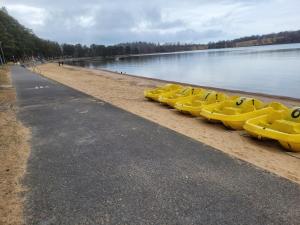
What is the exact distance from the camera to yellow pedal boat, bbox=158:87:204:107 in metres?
11.3

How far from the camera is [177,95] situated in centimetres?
1198

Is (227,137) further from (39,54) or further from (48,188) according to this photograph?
(39,54)

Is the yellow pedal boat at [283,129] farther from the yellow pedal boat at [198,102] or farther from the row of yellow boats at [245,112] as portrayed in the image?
the yellow pedal boat at [198,102]

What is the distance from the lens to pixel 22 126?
8195mm

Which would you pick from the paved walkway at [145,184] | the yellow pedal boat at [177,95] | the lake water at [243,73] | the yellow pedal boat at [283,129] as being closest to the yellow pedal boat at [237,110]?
the yellow pedal boat at [283,129]

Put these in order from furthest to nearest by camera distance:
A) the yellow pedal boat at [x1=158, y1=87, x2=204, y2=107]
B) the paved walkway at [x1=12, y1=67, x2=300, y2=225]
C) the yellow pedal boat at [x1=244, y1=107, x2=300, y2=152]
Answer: the yellow pedal boat at [x1=158, y1=87, x2=204, y2=107] < the yellow pedal boat at [x1=244, y1=107, x2=300, y2=152] < the paved walkway at [x1=12, y1=67, x2=300, y2=225]

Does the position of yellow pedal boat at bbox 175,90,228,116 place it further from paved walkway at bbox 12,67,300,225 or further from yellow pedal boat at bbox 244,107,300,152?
paved walkway at bbox 12,67,300,225

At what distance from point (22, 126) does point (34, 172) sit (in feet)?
12.2

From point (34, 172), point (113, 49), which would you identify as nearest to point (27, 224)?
point (34, 172)

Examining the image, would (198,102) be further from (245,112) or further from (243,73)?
(243,73)

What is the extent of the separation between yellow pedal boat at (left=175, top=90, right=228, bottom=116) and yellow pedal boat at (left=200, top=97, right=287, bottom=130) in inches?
25.9

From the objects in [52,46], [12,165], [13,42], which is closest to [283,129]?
[12,165]

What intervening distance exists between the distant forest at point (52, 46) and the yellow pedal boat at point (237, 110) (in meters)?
61.0

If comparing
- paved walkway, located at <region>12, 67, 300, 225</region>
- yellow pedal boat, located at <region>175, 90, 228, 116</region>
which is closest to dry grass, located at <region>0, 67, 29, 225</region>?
paved walkway, located at <region>12, 67, 300, 225</region>
